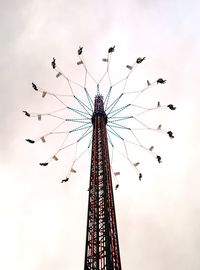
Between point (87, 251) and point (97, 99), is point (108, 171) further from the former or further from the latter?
point (97, 99)

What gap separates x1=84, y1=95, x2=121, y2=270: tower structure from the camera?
133 feet

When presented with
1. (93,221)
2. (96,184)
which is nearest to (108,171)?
(96,184)

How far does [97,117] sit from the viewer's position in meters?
56.8

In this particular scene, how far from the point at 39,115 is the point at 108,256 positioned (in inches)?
874

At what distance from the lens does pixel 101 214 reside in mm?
44688

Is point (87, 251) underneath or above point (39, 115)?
underneath

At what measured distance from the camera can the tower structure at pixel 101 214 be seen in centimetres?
4044

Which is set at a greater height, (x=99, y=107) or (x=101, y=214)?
(x=99, y=107)

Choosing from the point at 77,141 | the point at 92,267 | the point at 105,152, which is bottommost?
the point at 92,267

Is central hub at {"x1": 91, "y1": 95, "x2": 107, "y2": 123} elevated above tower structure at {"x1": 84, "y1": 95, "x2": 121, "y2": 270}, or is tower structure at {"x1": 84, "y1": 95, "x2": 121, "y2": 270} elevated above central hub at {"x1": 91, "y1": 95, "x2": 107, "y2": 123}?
central hub at {"x1": 91, "y1": 95, "x2": 107, "y2": 123}

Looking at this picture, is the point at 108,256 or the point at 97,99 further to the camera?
the point at 97,99

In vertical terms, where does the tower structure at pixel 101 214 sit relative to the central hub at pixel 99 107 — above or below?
below

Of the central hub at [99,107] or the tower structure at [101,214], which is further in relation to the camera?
the central hub at [99,107]

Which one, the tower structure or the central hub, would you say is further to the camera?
the central hub
